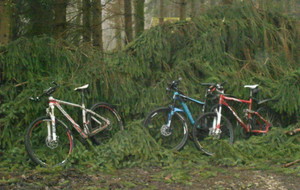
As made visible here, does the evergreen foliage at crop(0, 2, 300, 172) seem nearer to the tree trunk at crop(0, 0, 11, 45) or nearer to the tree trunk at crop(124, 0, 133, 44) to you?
the tree trunk at crop(0, 0, 11, 45)

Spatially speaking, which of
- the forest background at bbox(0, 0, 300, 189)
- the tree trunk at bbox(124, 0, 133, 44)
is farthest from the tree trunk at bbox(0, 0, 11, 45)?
the tree trunk at bbox(124, 0, 133, 44)

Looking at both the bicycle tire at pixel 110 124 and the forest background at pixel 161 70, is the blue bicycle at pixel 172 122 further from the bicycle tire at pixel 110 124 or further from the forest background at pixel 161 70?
the bicycle tire at pixel 110 124

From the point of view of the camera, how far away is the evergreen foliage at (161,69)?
7.22 metres

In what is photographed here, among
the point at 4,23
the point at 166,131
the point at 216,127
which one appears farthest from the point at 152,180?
the point at 4,23

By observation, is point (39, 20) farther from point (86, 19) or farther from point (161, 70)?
point (161, 70)

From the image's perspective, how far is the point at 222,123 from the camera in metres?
7.91

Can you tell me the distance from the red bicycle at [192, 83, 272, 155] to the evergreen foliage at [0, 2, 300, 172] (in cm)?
29

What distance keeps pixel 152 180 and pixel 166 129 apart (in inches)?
62.3

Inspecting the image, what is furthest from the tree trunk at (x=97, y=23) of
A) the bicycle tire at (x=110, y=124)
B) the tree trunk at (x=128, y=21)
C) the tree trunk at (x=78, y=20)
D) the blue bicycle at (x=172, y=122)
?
the blue bicycle at (x=172, y=122)

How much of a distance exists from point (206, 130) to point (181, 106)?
2.01 ft

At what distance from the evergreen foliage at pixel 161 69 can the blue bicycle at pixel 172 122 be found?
0.36 metres

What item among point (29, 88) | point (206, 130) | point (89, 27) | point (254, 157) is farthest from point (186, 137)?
point (89, 27)

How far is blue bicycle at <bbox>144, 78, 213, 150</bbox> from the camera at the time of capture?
24.9 feet

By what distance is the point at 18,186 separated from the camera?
5734mm
